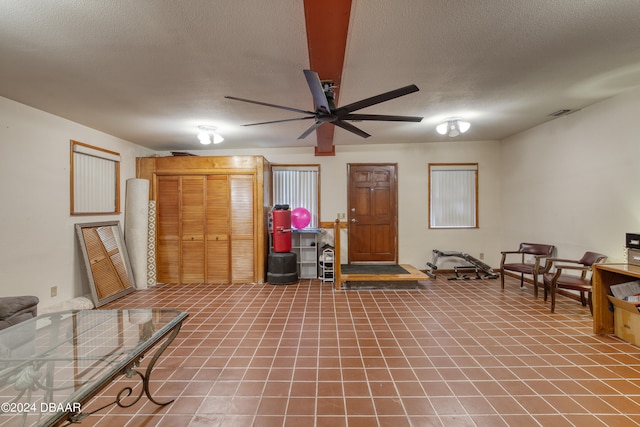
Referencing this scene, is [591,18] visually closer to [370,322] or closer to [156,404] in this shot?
[370,322]

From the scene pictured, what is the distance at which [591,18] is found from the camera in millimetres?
1896

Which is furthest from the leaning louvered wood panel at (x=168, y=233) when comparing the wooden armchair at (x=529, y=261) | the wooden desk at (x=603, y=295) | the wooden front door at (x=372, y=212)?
the wooden desk at (x=603, y=295)

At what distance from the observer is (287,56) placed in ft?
7.63

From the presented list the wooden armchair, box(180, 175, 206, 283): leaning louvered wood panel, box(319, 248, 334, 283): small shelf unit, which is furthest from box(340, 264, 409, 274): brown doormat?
box(180, 175, 206, 283): leaning louvered wood panel

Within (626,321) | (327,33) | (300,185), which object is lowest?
(626,321)

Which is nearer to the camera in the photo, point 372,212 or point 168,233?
point 168,233

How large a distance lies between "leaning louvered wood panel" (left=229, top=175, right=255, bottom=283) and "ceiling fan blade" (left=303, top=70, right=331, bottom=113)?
120 inches

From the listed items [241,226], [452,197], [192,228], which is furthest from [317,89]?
[452,197]

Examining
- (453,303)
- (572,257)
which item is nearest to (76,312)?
(453,303)

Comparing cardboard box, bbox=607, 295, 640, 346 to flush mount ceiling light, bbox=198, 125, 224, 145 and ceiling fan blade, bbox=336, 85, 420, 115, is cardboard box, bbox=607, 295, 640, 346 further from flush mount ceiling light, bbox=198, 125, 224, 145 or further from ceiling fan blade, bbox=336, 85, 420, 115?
flush mount ceiling light, bbox=198, 125, 224, 145

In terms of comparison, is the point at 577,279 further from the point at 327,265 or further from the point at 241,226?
the point at 241,226

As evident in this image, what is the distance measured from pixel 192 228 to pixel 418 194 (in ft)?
15.1

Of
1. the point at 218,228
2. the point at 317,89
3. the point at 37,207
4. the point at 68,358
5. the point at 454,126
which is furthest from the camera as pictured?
the point at 218,228

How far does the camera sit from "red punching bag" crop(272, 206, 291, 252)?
4996 mm
